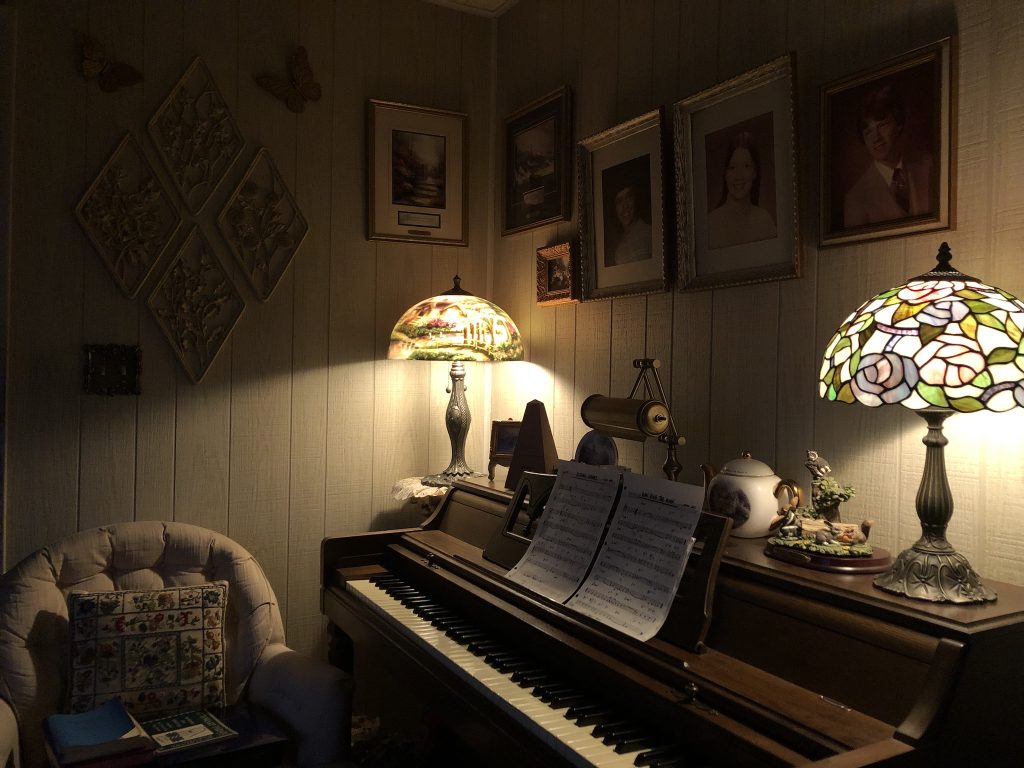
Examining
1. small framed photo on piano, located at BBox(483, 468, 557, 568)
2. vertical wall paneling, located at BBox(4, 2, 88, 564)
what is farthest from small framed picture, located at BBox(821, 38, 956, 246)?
vertical wall paneling, located at BBox(4, 2, 88, 564)

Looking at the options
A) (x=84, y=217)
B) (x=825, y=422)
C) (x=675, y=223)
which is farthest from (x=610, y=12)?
(x=84, y=217)

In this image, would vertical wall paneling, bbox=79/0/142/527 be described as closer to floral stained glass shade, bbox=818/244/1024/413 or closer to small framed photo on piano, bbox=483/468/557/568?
small framed photo on piano, bbox=483/468/557/568

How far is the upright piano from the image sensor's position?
1041 millimetres

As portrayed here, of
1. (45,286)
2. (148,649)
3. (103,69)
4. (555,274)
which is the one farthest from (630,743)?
(103,69)

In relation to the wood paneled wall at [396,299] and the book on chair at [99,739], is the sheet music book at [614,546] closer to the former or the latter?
the wood paneled wall at [396,299]

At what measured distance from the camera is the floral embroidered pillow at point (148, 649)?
1.88 m

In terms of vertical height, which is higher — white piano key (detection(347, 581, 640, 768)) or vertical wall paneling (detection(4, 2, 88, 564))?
vertical wall paneling (detection(4, 2, 88, 564))

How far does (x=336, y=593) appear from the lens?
87.6 inches

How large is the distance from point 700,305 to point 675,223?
0.23 metres

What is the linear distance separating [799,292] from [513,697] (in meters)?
1.02

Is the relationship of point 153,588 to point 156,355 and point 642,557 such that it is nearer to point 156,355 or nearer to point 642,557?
point 156,355

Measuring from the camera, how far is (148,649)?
1.93 m

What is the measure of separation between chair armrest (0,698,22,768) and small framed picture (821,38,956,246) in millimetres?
1976

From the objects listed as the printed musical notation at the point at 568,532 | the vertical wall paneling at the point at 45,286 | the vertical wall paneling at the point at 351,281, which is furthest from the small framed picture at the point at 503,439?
the vertical wall paneling at the point at 45,286
